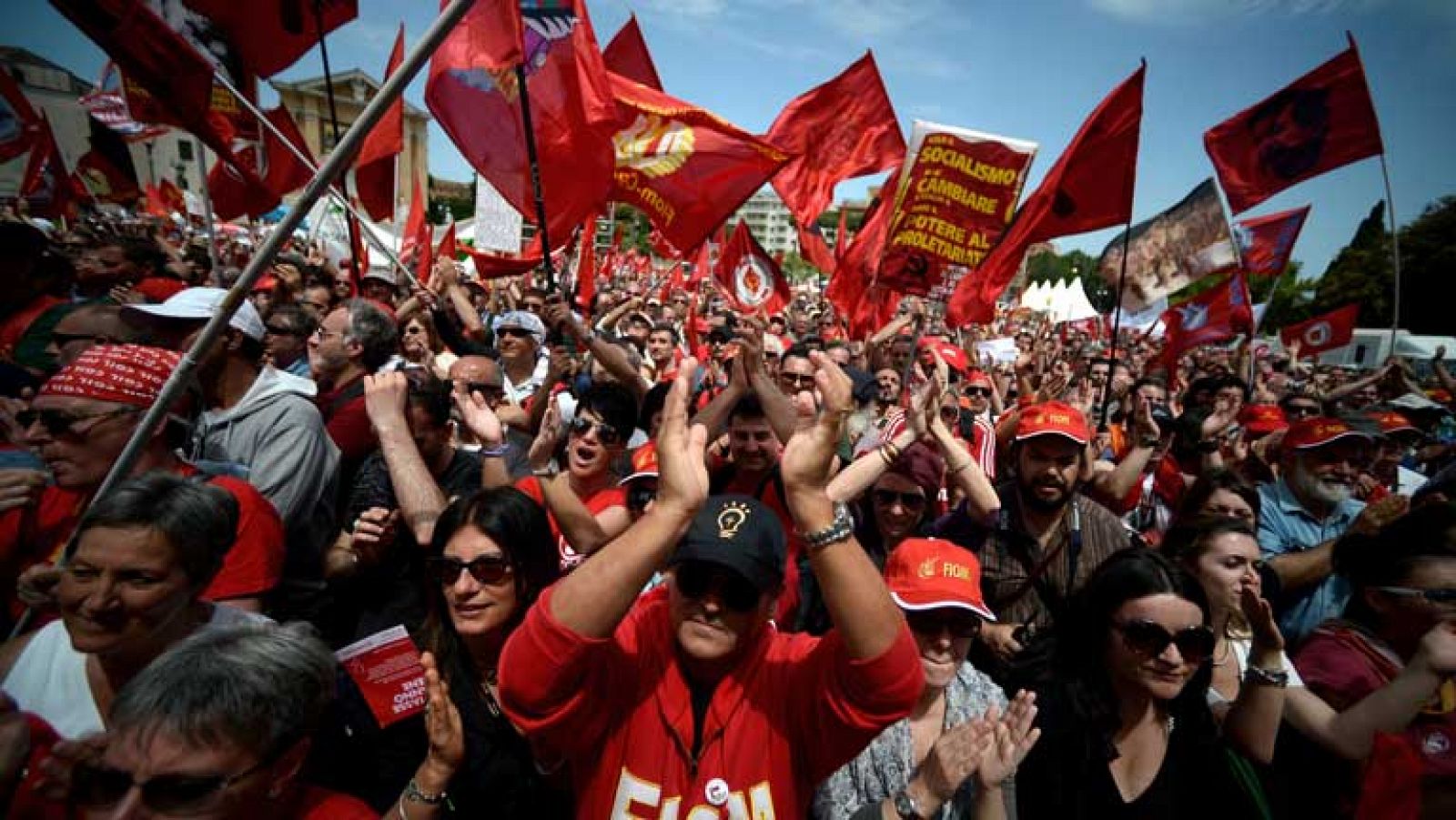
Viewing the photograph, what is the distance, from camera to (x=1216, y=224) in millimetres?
6336

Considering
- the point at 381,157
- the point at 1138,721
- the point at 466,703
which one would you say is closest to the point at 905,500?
the point at 1138,721

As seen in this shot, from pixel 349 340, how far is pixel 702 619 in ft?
10.5

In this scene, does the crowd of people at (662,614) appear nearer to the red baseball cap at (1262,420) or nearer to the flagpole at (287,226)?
the flagpole at (287,226)

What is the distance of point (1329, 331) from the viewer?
33.0ft

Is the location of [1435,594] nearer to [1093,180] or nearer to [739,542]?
[739,542]

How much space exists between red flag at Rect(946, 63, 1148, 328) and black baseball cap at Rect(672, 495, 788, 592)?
191 inches

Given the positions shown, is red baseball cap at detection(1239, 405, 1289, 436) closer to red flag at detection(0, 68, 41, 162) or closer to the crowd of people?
the crowd of people

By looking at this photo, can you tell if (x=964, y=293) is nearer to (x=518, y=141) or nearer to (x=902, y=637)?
(x=518, y=141)

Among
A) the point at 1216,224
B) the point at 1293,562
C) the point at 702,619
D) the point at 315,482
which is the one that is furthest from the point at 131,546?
the point at 1216,224

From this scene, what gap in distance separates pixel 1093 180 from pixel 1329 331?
7574 mm

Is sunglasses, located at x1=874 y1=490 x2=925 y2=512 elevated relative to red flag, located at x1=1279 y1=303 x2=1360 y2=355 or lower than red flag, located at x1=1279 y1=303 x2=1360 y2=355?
lower

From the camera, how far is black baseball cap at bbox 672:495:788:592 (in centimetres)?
164

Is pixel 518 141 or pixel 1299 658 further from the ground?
pixel 518 141

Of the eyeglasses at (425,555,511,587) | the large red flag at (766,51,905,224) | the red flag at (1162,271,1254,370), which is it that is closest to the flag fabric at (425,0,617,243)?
the eyeglasses at (425,555,511,587)
